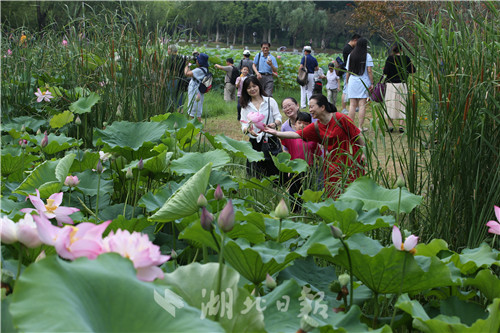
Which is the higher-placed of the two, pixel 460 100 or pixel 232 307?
pixel 460 100

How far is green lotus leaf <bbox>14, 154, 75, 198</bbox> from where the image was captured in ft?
5.76

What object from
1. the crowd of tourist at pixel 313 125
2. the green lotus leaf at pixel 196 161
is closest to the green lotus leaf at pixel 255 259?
the green lotus leaf at pixel 196 161

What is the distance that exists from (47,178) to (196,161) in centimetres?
56

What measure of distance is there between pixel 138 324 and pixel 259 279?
516 mm

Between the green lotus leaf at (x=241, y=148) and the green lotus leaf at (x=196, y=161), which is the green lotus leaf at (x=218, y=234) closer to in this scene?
the green lotus leaf at (x=196, y=161)

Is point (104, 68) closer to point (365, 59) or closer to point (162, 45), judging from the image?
point (162, 45)

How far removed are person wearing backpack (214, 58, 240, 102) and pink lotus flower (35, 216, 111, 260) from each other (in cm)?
925

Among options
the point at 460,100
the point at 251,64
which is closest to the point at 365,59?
the point at 251,64

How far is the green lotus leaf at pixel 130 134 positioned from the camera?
2.25m

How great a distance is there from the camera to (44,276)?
691 millimetres

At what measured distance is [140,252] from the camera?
751 millimetres

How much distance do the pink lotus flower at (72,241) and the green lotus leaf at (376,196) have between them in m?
1.07

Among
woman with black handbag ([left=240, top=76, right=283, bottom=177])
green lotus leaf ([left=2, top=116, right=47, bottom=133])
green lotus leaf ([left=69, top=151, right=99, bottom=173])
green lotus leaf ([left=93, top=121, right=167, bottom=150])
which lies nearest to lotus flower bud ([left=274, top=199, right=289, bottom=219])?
green lotus leaf ([left=93, top=121, right=167, bottom=150])

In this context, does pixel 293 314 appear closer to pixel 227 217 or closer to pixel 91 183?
pixel 227 217
